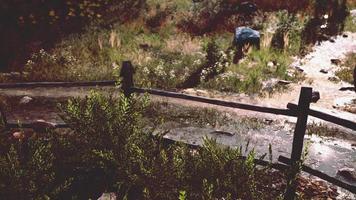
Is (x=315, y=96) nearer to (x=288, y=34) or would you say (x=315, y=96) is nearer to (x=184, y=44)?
(x=288, y=34)

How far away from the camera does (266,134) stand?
293 inches

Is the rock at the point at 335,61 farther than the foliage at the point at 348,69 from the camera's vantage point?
Yes

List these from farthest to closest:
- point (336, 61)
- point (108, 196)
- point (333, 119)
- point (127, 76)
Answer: point (336, 61) < point (127, 76) < point (108, 196) < point (333, 119)

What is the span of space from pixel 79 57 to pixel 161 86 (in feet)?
9.79

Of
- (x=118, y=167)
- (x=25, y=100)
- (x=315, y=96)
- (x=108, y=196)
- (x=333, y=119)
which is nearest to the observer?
(x=333, y=119)

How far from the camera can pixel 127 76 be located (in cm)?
525

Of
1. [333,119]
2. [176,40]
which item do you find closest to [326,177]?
[333,119]

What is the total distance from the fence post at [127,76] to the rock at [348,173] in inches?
138

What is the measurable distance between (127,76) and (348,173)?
3680 millimetres

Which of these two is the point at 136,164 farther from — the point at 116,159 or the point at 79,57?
the point at 79,57

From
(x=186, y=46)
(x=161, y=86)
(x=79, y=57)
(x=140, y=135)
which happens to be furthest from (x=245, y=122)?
(x=79, y=57)

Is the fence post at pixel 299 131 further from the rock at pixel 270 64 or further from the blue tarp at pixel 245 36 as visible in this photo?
the blue tarp at pixel 245 36

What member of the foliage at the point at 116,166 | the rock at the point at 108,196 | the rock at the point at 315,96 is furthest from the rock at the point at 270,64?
the rock at the point at 108,196

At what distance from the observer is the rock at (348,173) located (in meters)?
5.76
